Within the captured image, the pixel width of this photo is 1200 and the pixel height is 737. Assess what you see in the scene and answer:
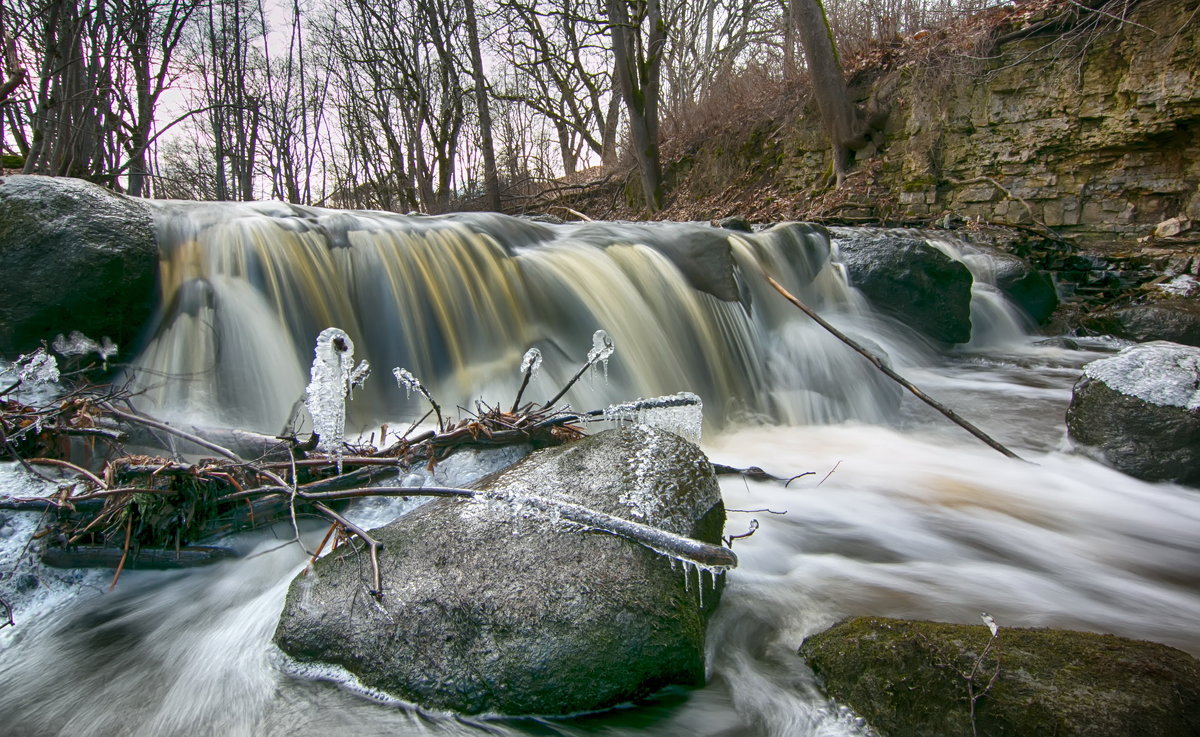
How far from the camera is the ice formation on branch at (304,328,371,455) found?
2.49m

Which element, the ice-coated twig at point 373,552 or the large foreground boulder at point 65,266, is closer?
the ice-coated twig at point 373,552

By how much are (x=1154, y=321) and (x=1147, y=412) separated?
3954mm

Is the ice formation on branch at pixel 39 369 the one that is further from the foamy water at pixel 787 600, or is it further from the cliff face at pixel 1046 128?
the cliff face at pixel 1046 128

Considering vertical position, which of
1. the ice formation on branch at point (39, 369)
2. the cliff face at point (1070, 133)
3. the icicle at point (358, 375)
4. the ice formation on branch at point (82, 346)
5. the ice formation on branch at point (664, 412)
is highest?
the cliff face at point (1070, 133)

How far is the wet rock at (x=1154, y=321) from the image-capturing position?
6107mm

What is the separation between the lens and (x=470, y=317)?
4676 millimetres

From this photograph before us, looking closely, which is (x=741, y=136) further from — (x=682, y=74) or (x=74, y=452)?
(x=74, y=452)

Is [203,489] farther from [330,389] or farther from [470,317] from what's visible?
[470,317]

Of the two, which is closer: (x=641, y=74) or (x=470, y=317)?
(x=470, y=317)

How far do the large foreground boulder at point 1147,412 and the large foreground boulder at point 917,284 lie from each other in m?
2.74

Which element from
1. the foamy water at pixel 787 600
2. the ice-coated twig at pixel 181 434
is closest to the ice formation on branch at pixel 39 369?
the ice-coated twig at pixel 181 434

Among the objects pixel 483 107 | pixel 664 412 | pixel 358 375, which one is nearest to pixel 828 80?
pixel 483 107

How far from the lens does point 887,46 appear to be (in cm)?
1038

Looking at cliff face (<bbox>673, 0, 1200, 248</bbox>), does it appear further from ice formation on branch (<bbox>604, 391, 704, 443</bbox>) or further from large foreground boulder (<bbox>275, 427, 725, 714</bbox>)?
large foreground boulder (<bbox>275, 427, 725, 714</bbox>)
